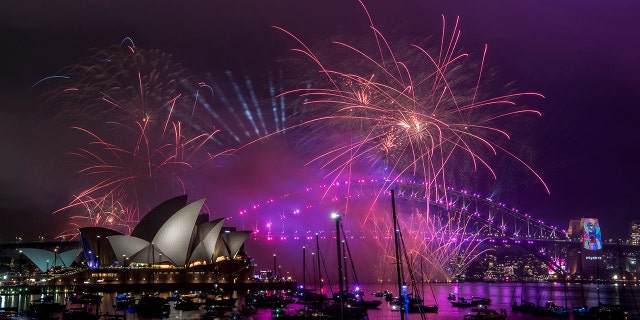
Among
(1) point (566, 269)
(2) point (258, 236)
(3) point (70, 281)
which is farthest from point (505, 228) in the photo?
(3) point (70, 281)

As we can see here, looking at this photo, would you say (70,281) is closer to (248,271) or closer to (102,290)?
(102,290)

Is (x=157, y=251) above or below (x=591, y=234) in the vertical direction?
below

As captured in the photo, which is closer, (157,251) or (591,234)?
(157,251)

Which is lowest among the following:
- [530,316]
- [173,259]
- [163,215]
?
[530,316]

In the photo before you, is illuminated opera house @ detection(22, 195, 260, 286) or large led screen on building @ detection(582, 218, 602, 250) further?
large led screen on building @ detection(582, 218, 602, 250)
